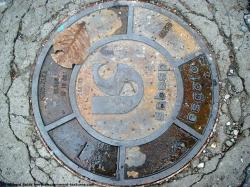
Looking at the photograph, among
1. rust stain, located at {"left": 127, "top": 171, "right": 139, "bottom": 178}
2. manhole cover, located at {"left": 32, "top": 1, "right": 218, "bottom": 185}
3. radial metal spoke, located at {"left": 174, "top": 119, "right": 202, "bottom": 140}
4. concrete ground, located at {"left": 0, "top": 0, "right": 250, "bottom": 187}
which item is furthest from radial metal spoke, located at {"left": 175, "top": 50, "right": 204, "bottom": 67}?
rust stain, located at {"left": 127, "top": 171, "right": 139, "bottom": 178}

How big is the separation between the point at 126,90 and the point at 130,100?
0.09 metres

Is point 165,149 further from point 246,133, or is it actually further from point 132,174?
point 246,133

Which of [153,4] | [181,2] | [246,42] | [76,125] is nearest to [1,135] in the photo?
[76,125]

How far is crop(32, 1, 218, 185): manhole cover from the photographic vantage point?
3.07m

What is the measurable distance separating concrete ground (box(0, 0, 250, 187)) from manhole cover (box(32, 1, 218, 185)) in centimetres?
11

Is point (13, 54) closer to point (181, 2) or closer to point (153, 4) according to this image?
point (153, 4)

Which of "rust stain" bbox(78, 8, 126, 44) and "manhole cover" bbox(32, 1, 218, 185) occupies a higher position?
"rust stain" bbox(78, 8, 126, 44)

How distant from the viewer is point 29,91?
3277 millimetres

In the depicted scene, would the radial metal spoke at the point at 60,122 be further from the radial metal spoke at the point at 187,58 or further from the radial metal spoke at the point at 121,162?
the radial metal spoke at the point at 187,58

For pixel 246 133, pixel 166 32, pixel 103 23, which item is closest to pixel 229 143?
pixel 246 133

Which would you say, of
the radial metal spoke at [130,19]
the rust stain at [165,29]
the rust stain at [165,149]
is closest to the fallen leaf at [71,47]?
the radial metal spoke at [130,19]

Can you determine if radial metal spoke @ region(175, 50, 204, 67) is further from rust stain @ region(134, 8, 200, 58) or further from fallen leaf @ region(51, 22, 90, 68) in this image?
fallen leaf @ region(51, 22, 90, 68)

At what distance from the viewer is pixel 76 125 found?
313cm

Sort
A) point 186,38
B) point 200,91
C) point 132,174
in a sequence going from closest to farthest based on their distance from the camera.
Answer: point 132,174 < point 200,91 < point 186,38
